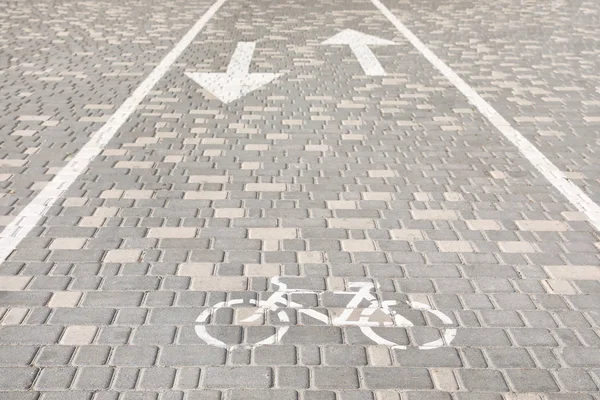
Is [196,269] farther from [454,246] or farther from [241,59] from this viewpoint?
[241,59]

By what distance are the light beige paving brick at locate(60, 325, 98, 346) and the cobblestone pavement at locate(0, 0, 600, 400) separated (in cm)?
1

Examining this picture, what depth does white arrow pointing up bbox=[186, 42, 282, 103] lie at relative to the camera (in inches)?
323

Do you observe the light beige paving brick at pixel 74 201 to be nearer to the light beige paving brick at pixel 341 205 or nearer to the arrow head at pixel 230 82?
the light beige paving brick at pixel 341 205

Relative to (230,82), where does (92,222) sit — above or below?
below

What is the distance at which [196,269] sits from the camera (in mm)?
4328

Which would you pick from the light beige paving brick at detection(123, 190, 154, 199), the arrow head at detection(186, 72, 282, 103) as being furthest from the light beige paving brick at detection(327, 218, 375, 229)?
the arrow head at detection(186, 72, 282, 103)

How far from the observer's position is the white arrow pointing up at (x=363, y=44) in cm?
941

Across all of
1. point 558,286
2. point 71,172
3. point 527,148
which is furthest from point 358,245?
point 71,172

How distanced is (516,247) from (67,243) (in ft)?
10.7

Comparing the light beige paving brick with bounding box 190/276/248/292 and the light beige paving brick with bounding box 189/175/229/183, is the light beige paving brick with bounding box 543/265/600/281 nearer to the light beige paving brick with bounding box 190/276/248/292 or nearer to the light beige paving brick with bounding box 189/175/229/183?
the light beige paving brick with bounding box 190/276/248/292

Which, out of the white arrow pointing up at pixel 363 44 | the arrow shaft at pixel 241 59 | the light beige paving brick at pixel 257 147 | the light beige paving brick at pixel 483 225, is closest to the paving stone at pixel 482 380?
the light beige paving brick at pixel 483 225

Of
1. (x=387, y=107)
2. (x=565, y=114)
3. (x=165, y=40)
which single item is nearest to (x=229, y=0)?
(x=165, y=40)

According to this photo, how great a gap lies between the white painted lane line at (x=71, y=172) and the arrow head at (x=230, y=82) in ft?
2.08

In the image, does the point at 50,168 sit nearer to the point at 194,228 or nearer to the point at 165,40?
the point at 194,228
